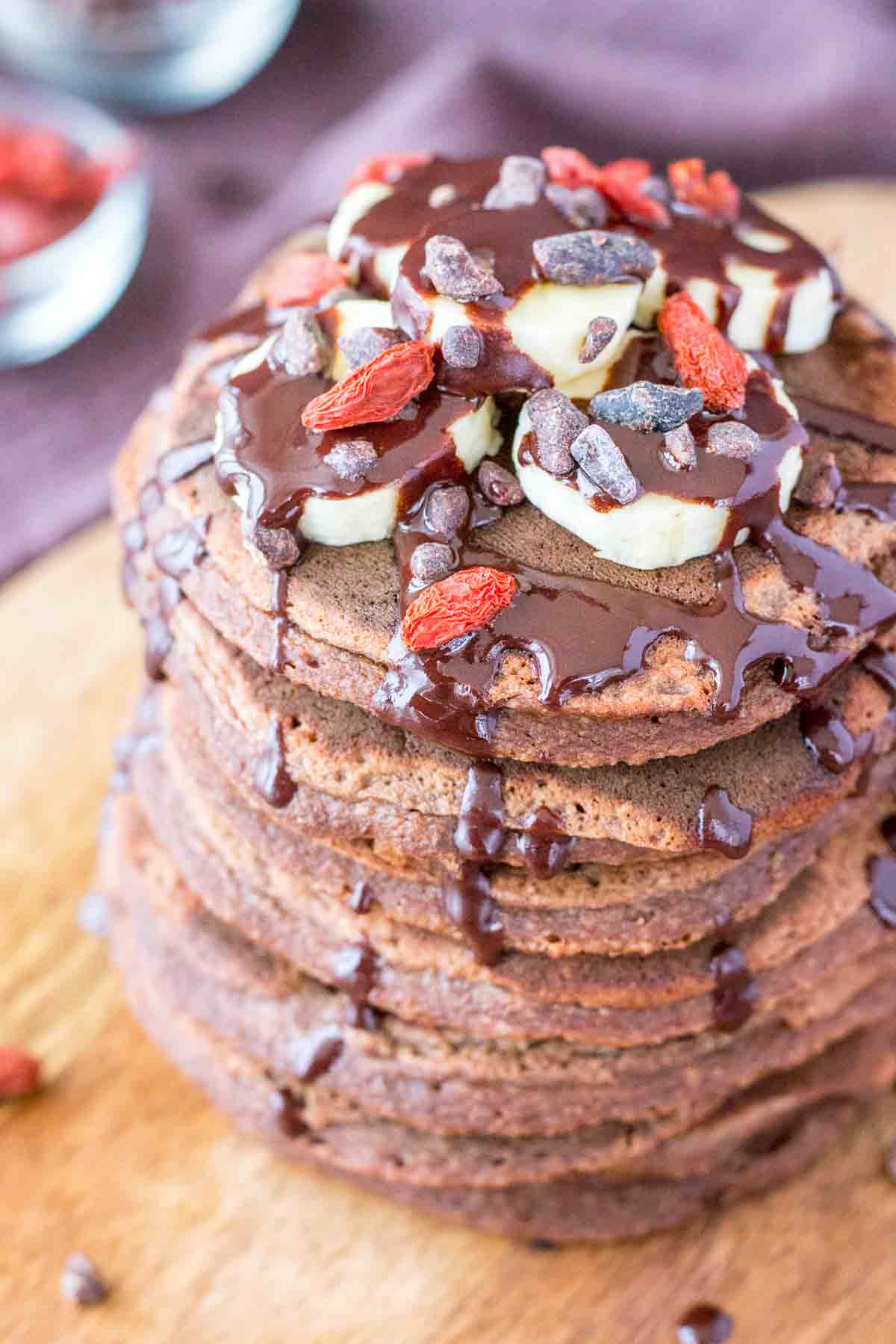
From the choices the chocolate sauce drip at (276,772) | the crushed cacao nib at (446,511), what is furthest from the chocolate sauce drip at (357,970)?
the crushed cacao nib at (446,511)

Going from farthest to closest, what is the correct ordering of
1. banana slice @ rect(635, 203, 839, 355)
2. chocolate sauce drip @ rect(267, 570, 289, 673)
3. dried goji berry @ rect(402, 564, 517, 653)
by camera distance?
banana slice @ rect(635, 203, 839, 355)
chocolate sauce drip @ rect(267, 570, 289, 673)
dried goji berry @ rect(402, 564, 517, 653)

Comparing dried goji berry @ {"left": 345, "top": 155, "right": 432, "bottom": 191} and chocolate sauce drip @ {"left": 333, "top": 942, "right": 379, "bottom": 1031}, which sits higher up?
dried goji berry @ {"left": 345, "top": 155, "right": 432, "bottom": 191}

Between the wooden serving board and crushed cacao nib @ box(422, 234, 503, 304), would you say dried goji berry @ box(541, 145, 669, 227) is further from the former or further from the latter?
the wooden serving board

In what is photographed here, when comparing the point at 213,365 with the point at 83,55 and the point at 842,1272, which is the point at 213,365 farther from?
the point at 83,55

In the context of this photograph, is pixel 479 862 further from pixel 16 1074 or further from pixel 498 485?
pixel 16 1074

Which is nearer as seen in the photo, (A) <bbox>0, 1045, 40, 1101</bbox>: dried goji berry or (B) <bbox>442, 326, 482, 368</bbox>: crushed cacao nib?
(B) <bbox>442, 326, 482, 368</bbox>: crushed cacao nib

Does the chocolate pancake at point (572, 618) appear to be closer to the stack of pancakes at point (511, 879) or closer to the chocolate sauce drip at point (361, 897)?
the stack of pancakes at point (511, 879)

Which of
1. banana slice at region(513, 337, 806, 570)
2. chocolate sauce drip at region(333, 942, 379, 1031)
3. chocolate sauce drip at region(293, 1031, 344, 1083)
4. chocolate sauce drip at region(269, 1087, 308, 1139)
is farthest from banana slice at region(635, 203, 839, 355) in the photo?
chocolate sauce drip at region(269, 1087, 308, 1139)
